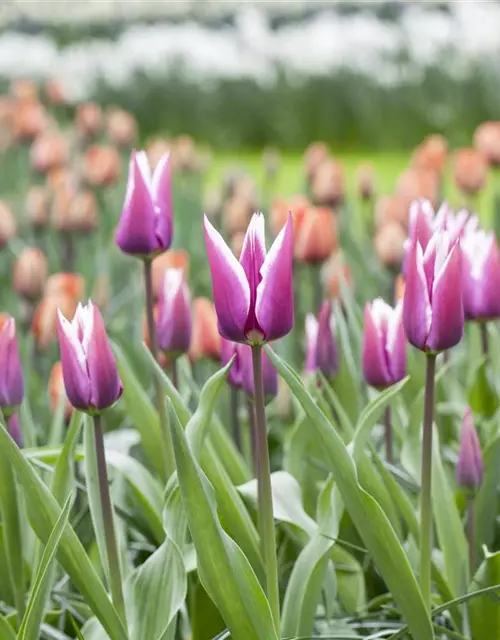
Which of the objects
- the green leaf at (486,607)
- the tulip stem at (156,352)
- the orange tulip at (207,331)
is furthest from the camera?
the orange tulip at (207,331)

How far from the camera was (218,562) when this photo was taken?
1.13 metres

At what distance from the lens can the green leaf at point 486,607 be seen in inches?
53.2

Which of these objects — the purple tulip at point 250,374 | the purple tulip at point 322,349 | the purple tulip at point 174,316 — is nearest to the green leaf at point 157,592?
the purple tulip at point 250,374

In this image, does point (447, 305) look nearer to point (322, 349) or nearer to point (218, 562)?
point (218, 562)

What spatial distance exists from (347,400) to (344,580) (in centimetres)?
43

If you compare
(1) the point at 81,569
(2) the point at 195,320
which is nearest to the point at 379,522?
(1) the point at 81,569

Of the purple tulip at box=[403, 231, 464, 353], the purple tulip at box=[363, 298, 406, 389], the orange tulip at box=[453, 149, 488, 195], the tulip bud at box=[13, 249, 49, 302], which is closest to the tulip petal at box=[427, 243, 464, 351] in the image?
the purple tulip at box=[403, 231, 464, 353]

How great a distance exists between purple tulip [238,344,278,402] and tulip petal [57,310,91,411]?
Answer: 22 centimetres

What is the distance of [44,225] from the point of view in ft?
11.3

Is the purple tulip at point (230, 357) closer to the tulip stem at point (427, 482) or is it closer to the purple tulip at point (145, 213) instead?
the purple tulip at point (145, 213)

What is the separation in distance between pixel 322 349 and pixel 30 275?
1063 millimetres

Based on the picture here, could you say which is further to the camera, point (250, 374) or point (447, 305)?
point (250, 374)

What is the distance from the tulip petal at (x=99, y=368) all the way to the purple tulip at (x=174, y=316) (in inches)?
13.6

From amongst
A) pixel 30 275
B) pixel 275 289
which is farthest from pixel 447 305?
pixel 30 275
